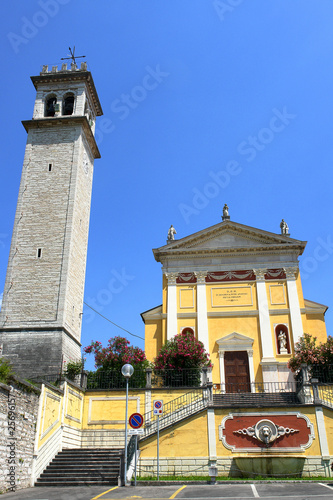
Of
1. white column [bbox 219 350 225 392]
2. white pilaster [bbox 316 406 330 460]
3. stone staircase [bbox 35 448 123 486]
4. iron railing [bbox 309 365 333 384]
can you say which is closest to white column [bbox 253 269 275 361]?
white column [bbox 219 350 225 392]

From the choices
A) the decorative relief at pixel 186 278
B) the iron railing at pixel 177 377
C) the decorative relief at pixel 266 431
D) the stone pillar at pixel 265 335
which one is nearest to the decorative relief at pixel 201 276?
the decorative relief at pixel 186 278

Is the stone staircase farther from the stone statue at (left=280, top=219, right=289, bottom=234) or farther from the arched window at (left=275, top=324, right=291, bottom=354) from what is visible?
the stone statue at (left=280, top=219, right=289, bottom=234)

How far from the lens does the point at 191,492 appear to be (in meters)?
12.2

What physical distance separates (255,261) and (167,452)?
557 inches

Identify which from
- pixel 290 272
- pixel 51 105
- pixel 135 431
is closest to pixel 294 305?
pixel 290 272

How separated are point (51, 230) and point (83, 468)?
13.6 metres

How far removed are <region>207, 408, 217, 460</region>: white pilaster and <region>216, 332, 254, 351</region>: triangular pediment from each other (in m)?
8.16

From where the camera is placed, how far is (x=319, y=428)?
1731 centimetres

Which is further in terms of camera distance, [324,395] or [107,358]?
[107,358]

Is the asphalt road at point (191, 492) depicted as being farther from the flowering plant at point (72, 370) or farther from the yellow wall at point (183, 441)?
the flowering plant at point (72, 370)

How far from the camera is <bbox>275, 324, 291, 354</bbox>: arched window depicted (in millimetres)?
25423

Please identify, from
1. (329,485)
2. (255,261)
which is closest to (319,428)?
(329,485)

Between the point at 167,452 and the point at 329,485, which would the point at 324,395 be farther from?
the point at 167,452

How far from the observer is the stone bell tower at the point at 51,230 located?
72.3 feet
